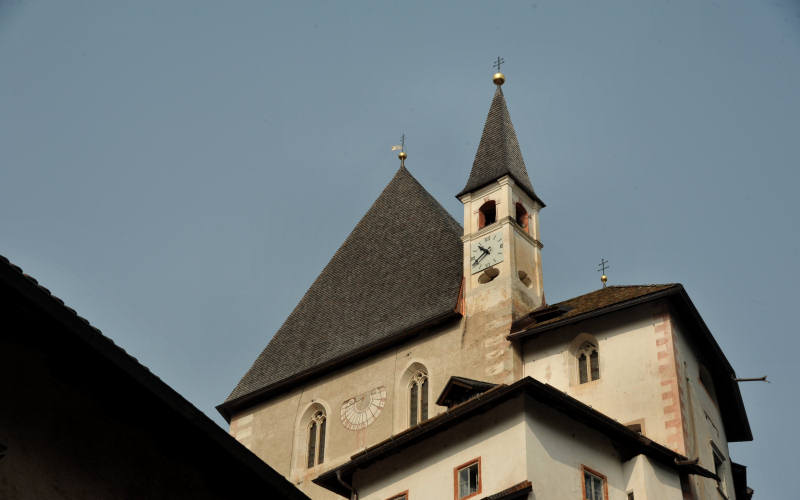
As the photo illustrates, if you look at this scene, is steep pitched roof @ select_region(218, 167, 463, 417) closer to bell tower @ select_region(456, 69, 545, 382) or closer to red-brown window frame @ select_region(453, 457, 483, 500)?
bell tower @ select_region(456, 69, 545, 382)

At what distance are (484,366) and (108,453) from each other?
71.6 ft

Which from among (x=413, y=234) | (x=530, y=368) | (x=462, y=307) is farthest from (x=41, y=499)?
(x=413, y=234)

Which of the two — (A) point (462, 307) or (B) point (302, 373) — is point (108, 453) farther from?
(B) point (302, 373)

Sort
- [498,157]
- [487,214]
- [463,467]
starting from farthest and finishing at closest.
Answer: [498,157]
[487,214]
[463,467]

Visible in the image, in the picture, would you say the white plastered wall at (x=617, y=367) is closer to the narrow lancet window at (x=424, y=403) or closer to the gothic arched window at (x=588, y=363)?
the gothic arched window at (x=588, y=363)

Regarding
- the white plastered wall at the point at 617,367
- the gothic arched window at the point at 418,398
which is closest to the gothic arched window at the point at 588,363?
the white plastered wall at the point at 617,367

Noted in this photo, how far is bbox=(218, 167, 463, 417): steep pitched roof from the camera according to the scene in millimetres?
40750

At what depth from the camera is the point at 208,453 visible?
16.1m

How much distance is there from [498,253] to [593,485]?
13404 mm

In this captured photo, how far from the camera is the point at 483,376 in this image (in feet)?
117

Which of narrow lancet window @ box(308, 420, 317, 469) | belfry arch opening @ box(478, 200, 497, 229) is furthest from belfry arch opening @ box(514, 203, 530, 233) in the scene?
narrow lancet window @ box(308, 420, 317, 469)

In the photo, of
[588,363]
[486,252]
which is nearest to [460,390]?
[588,363]

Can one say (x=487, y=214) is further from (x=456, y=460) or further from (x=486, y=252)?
(x=456, y=460)

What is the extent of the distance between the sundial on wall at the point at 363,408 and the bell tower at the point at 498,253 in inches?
131
